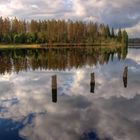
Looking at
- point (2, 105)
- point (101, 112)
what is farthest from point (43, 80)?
point (101, 112)

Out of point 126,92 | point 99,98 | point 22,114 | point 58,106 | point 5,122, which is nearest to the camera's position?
point 5,122

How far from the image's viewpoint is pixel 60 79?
157ft

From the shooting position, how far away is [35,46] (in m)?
163

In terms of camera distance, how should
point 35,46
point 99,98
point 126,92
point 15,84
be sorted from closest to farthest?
point 99,98
point 126,92
point 15,84
point 35,46

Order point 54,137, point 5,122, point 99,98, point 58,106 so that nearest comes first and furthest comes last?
point 54,137
point 5,122
point 58,106
point 99,98

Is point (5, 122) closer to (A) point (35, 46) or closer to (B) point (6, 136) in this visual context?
(B) point (6, 136)

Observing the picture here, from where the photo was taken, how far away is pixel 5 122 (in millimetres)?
25578

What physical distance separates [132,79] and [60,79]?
33.7ft

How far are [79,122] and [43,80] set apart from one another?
21.9m

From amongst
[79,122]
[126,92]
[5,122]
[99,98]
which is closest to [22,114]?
[5,122]

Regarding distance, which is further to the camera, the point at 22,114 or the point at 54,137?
the point at 22,114

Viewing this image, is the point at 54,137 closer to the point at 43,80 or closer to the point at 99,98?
the point at 99,98

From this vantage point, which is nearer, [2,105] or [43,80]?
[2,105]

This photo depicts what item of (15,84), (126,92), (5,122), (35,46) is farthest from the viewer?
(35,46)
